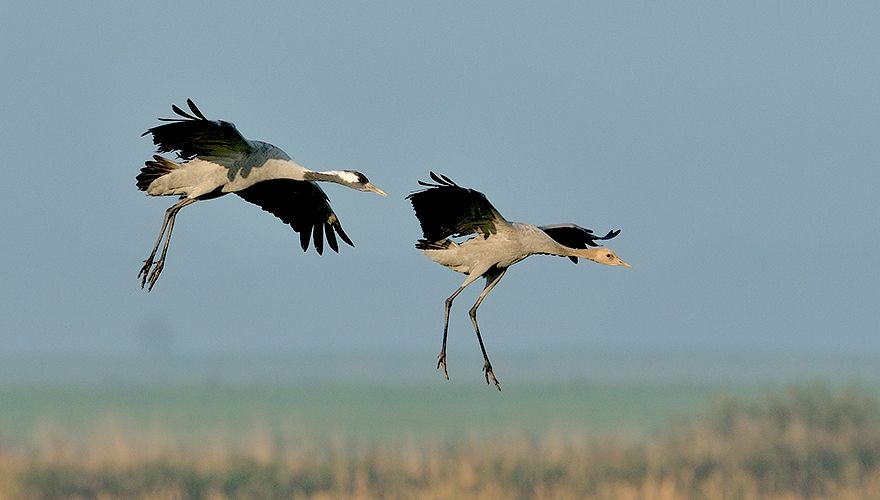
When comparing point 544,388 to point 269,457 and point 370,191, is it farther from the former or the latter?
point 370,191

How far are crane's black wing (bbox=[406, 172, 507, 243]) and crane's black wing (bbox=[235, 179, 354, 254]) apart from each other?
1.03 metres

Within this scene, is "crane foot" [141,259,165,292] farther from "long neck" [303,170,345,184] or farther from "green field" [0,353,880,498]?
"green field" [0,353,880,498]

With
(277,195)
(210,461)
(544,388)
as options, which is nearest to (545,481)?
(210,461)

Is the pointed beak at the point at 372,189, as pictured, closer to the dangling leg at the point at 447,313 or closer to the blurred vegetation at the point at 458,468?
the dangling leg at the point at 447,313

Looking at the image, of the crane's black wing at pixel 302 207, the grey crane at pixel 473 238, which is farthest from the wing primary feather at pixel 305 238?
the grey crane at pixel 473 238

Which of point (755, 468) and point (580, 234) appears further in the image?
point (755, 468)

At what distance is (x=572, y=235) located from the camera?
1003 cm

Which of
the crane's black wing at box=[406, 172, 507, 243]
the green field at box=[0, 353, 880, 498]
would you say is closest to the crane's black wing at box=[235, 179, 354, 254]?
the crane's black wing at box=[406, 172, 507, 243]

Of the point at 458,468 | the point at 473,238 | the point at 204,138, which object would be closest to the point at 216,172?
the point at 204,138

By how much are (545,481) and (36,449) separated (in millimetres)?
10407

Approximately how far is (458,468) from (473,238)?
2360 centimetres

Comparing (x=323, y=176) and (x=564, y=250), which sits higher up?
(x=323, y=176)

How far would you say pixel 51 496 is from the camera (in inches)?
1298

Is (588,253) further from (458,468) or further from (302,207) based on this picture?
(458,468)
